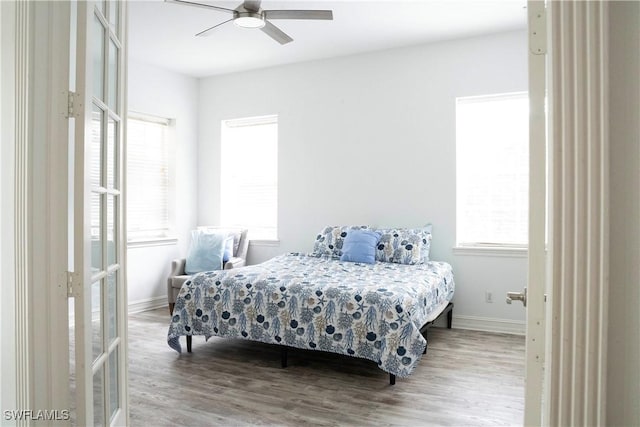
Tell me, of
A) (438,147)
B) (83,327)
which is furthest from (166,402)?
(438,147)

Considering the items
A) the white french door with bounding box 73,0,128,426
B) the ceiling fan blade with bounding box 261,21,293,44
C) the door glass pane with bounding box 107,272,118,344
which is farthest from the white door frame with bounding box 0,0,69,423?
the ceiling fan blade with bounding box 261,21,293,44

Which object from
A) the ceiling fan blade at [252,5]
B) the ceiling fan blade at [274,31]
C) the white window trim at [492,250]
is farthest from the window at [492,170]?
the ceiling fan blade at [252,5]

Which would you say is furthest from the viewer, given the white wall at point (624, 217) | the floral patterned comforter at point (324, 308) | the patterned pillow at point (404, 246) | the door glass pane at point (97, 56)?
the patterned pillow at point (404, 246)

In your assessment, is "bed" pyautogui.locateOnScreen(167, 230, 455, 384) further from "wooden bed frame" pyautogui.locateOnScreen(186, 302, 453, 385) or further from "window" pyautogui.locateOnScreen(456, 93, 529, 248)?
"window" pyautogui.locateOnScreen(456, 93, 529, 248)

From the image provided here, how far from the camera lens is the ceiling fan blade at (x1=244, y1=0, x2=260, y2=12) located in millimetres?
3172

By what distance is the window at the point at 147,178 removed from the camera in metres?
5.49

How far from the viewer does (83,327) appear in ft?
5.13

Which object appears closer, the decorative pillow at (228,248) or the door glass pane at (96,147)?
the door glass pane at (96,147)

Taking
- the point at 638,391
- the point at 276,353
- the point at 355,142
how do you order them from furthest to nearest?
the point at 355,142, the point at 276,353, the point at 638,391

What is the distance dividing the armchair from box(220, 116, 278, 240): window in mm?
225

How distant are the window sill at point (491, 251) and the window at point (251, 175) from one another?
2.19 m

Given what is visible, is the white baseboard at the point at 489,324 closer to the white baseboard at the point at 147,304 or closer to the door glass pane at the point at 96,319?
the white baseboard at the point at 147,304

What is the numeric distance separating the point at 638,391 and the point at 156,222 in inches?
214

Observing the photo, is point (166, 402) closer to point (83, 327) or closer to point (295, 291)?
point (295, 291)
